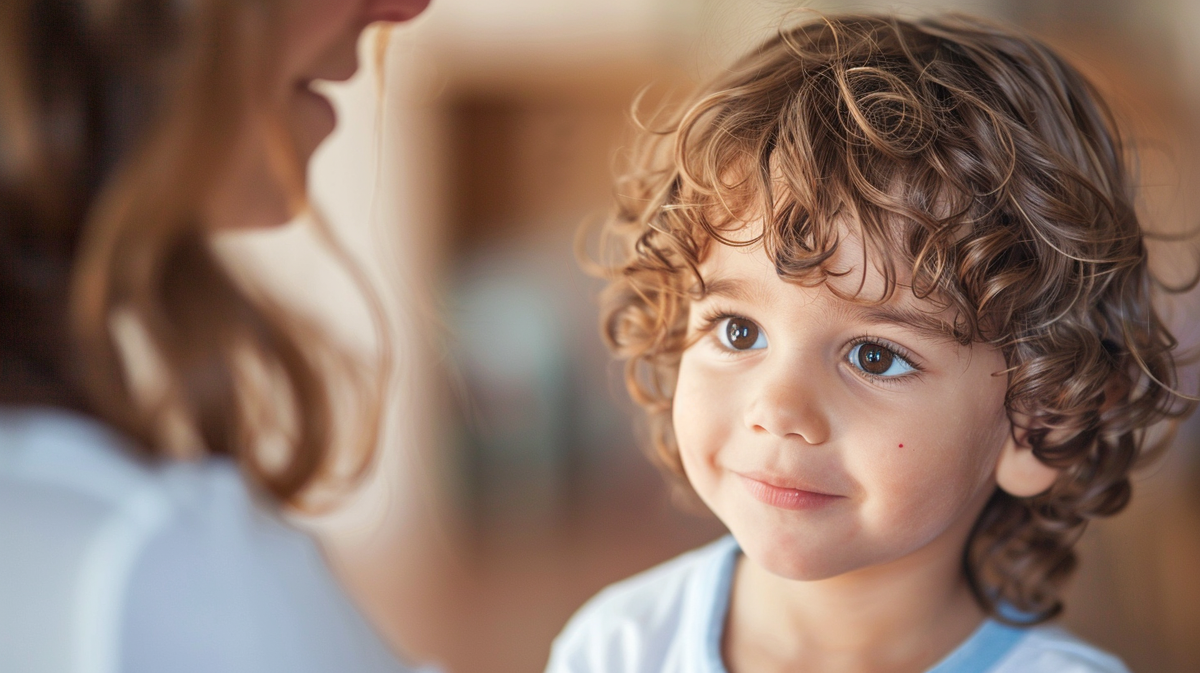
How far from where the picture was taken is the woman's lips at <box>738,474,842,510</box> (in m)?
0.45

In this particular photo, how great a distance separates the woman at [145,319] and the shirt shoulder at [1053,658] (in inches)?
14.6

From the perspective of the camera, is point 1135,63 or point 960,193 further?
point 1135,63

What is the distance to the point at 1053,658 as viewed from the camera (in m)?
0.53

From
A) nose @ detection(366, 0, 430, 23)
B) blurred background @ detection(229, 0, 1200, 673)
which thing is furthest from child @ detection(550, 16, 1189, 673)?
blurred background @ detection(229, 0, 1200, 673)

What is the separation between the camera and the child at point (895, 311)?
44cm

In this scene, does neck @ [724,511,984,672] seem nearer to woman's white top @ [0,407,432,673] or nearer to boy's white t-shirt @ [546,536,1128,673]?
boy's white t-shirt @ [546,536,1128,673]

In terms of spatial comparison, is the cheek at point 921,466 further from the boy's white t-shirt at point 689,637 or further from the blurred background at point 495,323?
the blurred background at point 495,323

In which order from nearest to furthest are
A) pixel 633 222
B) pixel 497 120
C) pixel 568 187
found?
pixel 633 222
pixel 568 187
pixel 497 120

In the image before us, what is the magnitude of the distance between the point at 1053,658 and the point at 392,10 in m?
0.55

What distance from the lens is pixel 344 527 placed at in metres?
2.35

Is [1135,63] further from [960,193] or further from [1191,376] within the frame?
[960,193]

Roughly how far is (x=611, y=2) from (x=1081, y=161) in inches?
61.7

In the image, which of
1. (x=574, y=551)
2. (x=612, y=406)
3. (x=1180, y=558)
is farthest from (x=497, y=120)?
(x=1180, y=558)

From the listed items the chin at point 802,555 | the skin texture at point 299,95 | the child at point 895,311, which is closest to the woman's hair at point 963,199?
the child at point 895,311
